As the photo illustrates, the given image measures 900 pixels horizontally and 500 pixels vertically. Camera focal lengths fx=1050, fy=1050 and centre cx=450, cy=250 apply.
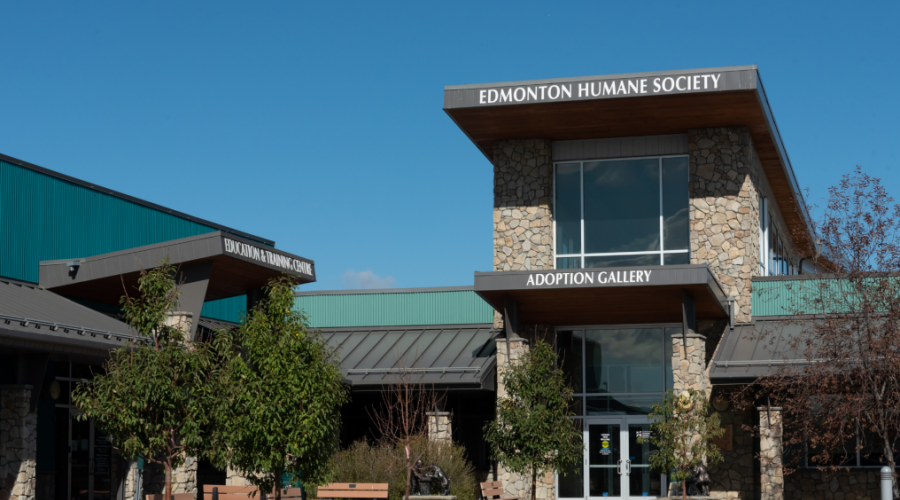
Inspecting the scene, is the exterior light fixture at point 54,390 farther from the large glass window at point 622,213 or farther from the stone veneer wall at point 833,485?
the stone veneer wall at point 833,485

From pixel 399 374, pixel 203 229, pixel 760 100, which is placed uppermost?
pixel 760 100

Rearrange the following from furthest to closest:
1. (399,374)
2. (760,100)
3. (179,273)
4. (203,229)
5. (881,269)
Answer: (203,229) < (399,374) < (760,100) < (179,273) < (881,269)

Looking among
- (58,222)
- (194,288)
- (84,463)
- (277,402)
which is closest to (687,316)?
(277,402)

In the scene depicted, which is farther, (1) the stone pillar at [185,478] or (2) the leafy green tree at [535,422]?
(2) the leafy green tree at [535,422]

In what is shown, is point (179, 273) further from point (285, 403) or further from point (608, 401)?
point (608, 401)

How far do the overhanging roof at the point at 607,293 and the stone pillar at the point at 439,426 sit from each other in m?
2.92

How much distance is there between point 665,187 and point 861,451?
7.71m

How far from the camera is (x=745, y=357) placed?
947 inches

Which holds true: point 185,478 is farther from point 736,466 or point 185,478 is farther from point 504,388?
point 736,466

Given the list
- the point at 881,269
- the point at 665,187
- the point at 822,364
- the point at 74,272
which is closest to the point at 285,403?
the point at 74,272

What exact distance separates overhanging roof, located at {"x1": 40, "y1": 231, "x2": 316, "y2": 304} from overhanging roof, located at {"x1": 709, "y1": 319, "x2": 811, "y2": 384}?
980cm

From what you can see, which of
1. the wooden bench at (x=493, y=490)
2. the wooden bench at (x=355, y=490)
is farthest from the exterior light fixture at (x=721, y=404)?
the wooden bench at (x=355, y=490)

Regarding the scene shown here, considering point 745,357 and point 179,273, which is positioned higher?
point 179,273

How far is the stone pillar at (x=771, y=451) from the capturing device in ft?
74.9
